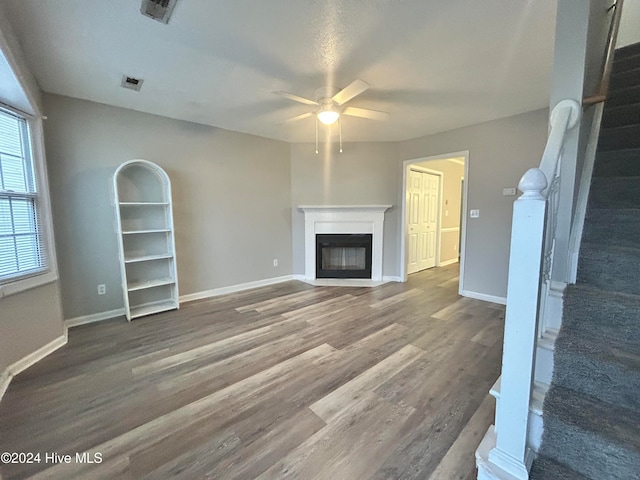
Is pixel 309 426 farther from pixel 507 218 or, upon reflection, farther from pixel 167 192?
pixel 507 218

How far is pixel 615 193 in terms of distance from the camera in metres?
1.68

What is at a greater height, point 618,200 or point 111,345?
point 618,200

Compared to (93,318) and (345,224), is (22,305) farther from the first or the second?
(345,224)

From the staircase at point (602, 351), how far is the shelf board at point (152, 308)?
12.2 feet

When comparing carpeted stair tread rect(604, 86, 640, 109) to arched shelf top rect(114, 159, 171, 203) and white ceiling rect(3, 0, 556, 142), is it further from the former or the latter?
arched shelf top rect(114, 159, 171, 203)

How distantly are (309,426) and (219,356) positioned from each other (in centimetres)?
115

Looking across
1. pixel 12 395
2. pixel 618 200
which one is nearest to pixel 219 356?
pixel 12 395

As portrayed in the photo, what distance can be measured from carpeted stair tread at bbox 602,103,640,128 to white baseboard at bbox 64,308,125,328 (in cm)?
522

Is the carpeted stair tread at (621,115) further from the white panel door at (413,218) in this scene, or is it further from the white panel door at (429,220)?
the white panel door at (429,220)

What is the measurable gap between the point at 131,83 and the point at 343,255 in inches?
156

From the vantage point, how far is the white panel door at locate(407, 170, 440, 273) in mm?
5301

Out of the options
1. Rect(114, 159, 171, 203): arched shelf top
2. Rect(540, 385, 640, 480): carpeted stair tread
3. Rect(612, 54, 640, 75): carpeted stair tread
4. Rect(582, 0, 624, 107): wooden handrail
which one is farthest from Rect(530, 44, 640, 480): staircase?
Rect(114, 159, 171, 203): arched shelf top

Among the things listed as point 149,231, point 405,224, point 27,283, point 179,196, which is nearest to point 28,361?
point 27,283

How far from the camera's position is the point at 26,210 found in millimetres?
2414
